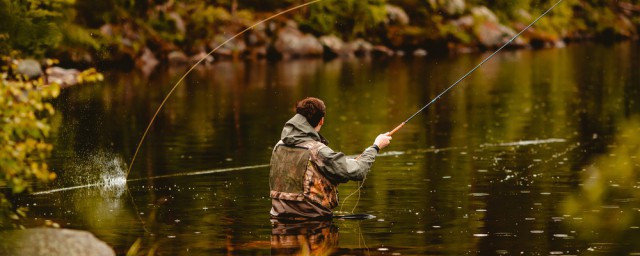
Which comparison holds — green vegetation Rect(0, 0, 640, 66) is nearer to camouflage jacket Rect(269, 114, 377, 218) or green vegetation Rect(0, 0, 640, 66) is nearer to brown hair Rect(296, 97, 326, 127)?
camouflage jacket Rect(269, 114, 377, 218)

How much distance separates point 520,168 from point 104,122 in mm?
11847

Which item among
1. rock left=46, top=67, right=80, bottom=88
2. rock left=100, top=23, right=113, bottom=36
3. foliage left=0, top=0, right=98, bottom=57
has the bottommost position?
rock left=46, top=67, right=80, bottom=88

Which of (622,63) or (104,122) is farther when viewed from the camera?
(622,63)

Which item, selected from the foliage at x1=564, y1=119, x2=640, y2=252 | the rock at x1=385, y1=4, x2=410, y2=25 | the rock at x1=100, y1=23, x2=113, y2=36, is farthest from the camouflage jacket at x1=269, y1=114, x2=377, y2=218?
the rock at x1=385, y1=4, x2=410, y2=25

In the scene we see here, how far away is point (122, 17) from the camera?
5600cm

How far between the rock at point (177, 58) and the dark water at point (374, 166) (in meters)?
13.3

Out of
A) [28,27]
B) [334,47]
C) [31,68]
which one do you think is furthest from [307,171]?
[334,47]

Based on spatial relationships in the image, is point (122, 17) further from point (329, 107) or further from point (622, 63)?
point (329, 107)

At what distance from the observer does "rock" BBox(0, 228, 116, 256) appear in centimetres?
956

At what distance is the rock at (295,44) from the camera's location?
63281 mm

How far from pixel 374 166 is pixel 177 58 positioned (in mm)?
38175

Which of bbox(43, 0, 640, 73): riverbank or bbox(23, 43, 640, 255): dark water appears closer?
bbox(23, 43, 640, 255): dark water

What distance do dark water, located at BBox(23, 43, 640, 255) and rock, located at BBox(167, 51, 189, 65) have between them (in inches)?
522

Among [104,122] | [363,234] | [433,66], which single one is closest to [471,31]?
[433,66]
